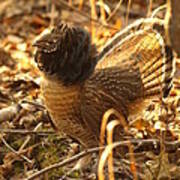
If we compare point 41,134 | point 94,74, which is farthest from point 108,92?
point 41,134

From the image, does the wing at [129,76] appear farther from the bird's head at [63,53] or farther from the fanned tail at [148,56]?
the bird's head at [63,53]

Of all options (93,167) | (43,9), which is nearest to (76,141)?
(93,167)

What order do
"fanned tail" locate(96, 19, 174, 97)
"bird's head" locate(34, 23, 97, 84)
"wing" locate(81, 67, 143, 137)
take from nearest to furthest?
1. "bird's head" locate(34, 23, 97, 84)
2. "wing" locate(81, 67, 143, 137)
3. "fanned tail" locate(96, 19, 174, 97)

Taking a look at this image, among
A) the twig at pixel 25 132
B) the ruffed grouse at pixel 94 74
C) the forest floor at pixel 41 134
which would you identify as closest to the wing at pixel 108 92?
the ruffed grouse at pixel 94 74

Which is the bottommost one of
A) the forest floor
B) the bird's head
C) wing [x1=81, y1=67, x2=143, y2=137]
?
the forest floor

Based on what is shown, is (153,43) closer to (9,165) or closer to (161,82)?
(161,82)

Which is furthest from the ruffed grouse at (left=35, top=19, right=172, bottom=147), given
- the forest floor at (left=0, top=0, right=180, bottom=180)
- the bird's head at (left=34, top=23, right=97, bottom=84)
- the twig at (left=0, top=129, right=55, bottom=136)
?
the twig at (left=0, top=129, right=55, bottom=136)

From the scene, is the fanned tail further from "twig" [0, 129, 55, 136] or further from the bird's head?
"twig" [0, 129, 55, 136]

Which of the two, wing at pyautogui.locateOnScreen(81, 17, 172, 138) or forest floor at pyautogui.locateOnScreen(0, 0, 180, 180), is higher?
wing at pyautogui.locateOnScreen(81, 17, 172, 138)
